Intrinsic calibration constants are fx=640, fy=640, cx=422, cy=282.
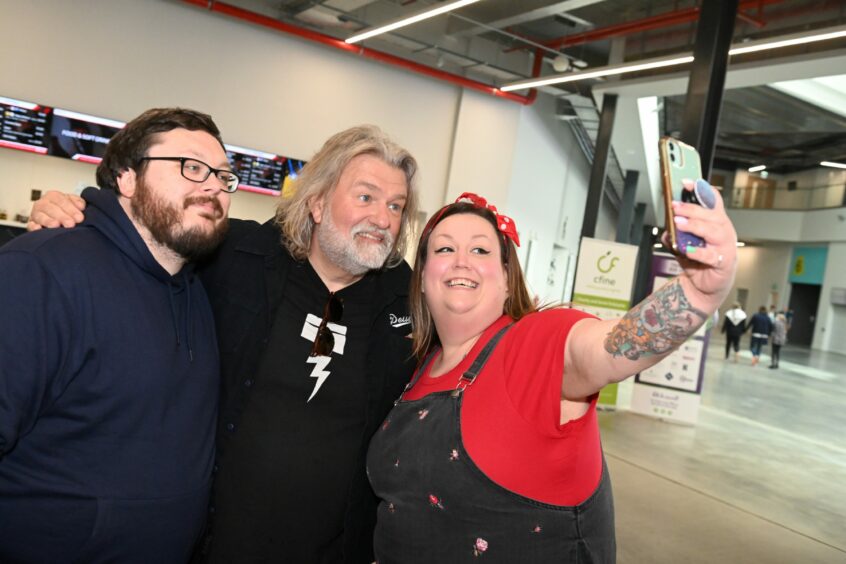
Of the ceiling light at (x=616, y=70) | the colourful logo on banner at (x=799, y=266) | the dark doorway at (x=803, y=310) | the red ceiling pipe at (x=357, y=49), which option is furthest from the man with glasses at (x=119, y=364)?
the dark doorway at (x=803, y=310)

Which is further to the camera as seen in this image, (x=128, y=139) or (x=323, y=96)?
(x=323, y=96)

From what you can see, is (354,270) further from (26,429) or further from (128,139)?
(26,429)

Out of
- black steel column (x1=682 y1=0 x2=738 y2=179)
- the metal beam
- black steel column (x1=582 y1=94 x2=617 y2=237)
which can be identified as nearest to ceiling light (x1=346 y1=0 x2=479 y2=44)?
the metal beam

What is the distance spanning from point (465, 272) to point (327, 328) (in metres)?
0.56

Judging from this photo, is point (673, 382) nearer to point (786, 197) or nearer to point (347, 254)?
point (347, 254)

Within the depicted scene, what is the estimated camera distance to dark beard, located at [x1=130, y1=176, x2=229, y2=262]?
163 cm

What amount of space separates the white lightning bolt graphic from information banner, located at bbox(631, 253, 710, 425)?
20.6ft

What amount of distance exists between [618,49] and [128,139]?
9172 mm

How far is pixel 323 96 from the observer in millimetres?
9805

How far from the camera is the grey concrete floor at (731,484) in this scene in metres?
4.65

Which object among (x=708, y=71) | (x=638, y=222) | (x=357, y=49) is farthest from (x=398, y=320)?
(x=638, y=222)

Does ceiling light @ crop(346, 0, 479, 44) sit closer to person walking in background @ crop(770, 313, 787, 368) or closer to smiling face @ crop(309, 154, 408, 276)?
smiling face @ crop(309, 154, 408, 276)

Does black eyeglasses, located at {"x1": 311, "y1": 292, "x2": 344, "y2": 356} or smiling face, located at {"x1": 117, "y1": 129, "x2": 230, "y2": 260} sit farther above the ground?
smiling face, located at {"x1": 117, "y1": 129, "x2": 230, "y2": 260}

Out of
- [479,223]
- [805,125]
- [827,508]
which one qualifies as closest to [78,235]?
[479,223]
